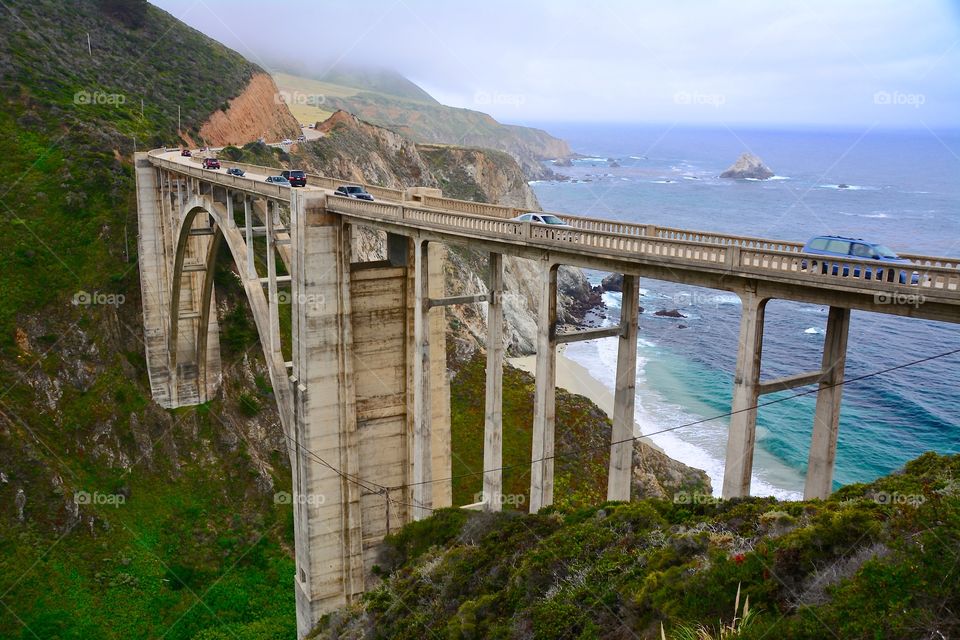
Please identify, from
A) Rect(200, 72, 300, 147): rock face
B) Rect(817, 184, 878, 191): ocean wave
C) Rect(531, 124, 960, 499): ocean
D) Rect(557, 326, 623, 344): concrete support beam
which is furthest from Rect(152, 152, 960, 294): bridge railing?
Rect(817, 184, 878, 191): ocean wave

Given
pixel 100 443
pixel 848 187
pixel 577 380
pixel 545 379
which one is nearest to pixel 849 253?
pixel 545 379

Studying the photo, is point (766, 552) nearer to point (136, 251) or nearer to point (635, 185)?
point (136, 251)

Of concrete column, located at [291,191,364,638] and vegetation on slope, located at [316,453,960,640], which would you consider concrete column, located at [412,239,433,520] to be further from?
vegetation on slope, located at [316,453,960,640]

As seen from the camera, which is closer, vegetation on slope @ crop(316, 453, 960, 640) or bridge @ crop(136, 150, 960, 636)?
vegetation on slope @ crop(316, 453, 960, 640)

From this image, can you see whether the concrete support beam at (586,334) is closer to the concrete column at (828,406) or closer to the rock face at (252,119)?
the concrete column at (828,406)

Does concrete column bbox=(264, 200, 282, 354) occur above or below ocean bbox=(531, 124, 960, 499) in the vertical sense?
above

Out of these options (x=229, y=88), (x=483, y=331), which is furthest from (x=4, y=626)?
(x=229, y=88)
